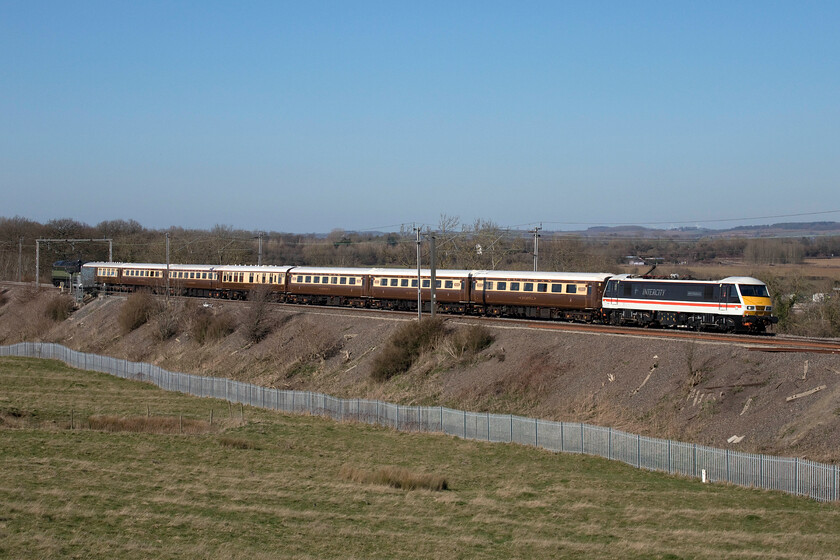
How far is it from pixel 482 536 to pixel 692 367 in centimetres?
1625

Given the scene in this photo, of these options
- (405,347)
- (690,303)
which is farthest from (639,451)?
(405,347)

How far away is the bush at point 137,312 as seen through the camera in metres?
68.6

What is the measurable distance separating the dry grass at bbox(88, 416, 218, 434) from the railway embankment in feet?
34.3

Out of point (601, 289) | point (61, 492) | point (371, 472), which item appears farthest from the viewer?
point (601, 289)

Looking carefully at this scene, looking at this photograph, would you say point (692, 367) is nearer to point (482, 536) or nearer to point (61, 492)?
point (482, 536)

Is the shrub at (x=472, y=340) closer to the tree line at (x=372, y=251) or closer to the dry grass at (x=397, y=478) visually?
the dry grass at (x=397, y=478)

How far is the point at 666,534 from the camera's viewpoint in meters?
19.2

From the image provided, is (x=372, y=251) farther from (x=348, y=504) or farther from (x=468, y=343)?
(x=348, y=504)

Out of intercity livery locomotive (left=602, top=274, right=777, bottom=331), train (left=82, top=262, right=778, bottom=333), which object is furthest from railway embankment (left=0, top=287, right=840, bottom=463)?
intercity livery locomotive (left=602, top=274, right=777, bottom=331)

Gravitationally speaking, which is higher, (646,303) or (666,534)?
(646,303)

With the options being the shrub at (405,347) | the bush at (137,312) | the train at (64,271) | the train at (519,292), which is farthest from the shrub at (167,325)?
the train at (64,271)

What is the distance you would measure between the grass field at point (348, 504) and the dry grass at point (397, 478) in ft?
0.44

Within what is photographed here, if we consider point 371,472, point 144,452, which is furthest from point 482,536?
point 144,452

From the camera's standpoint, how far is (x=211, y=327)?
59188mm
